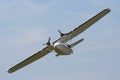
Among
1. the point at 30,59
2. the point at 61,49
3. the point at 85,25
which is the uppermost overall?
the point at 30,59

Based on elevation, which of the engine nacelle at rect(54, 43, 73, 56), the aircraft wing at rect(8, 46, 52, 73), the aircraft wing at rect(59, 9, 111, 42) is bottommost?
the engine nacelle at rect(54, 43, 73, 56)

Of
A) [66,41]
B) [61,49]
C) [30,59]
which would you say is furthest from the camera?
[30,59]

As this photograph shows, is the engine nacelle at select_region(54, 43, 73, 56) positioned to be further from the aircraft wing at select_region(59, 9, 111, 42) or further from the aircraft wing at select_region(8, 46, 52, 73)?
the aircraft wing at select_region(8, 46, 52, 73)

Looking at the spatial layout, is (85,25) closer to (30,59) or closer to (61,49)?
(61,49)

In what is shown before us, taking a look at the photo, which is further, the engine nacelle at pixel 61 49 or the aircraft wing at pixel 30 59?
the aircraft wing at pixel 30 59

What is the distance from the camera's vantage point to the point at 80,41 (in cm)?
7806

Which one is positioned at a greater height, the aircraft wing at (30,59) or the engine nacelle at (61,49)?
the aircraft wing at (30,59)

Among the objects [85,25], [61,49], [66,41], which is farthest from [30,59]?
[61,49]

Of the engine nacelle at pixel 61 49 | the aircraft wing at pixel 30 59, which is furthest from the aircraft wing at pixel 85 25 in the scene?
the aircraft wing at pixel 30 59

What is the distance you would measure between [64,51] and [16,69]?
1658cm

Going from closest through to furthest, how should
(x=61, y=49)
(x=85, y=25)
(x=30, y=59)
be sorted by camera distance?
(x=61, y=49)
(x=85, y=25)
(x=30, y=59)

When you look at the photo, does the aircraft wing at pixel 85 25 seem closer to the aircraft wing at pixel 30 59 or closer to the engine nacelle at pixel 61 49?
the engine nacelle at pixel 61 49

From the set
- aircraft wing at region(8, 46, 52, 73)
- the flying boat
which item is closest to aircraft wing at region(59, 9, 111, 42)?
the flying boat

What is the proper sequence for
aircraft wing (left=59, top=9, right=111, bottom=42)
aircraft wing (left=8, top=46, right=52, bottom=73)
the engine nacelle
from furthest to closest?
aircraft wing (left=8, top=46, right=52, bottom=73) < aircraft wing (left=59, top=9, right=111, bottom=42) < the engine nacelle
